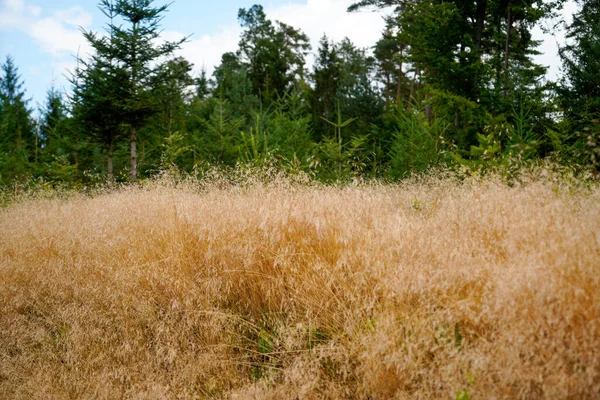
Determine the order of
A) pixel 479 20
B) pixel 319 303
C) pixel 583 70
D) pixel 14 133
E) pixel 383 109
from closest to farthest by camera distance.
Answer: pixel 319 303
pixel 583 70
pixel 479 20
pixel 383 109
pixel 14 133

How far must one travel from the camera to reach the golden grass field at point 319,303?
168 centimetres

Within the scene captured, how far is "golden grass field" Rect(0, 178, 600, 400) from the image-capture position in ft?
5.52

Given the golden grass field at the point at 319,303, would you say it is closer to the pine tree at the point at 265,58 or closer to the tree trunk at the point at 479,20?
the tree trunk at the point at 479,20

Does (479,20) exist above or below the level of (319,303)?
above

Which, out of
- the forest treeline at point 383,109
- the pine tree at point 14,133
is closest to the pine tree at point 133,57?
the forest treeline at point 383,109

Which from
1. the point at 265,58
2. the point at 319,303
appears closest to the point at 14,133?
the point at 265,58

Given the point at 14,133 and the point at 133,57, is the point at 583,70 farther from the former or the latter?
the point at 14,133

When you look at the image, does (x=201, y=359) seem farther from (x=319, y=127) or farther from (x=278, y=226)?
(x=319, y=127)

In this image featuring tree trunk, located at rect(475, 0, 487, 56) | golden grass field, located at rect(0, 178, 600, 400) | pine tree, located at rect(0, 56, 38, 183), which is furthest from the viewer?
pine tree, located at rect(0, 56, 38, 183)

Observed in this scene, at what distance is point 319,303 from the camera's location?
8.33 feet

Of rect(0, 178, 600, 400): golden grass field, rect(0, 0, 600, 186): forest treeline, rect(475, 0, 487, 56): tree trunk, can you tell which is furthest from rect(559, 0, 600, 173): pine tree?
rect(0, 178, 600, 400): golden grass field

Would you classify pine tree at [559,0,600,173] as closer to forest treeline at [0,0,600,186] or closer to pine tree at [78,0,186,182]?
forest treeline at [0,0,600,186]

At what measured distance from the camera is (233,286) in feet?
9.61

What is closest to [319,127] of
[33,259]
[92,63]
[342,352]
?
[92,63]
